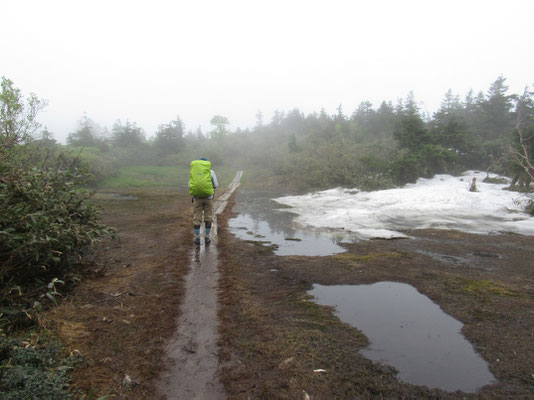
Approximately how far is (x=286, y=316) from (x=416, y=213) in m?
10.1

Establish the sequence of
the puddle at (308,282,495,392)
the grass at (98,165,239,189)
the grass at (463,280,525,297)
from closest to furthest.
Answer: the puddle at (308,282,495,392) < the grass at (463,280,525,297) < the grass at (98,165,239,189)

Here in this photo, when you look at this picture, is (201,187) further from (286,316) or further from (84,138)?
(84,138)

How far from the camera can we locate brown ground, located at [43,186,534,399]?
8.79 feet

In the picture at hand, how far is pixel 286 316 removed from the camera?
12.8 ft

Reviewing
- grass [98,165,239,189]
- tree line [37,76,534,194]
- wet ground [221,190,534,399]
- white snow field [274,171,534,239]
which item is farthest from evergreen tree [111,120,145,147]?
wet ground [221,190,534,399]

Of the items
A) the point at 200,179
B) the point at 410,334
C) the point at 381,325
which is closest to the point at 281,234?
the point at 200,179

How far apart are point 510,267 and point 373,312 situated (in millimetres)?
3805

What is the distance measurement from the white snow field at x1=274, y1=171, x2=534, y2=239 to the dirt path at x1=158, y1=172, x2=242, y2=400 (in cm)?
539

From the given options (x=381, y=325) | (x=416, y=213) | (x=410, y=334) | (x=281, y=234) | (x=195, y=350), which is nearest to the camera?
(x=195, y=350)

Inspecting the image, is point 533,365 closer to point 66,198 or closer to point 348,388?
point 348,388

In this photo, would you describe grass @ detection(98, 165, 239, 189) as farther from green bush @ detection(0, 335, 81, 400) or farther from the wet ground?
green bush @ detection(0, 335, 81, 400)

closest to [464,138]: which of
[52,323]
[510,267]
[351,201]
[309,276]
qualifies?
[351,201]

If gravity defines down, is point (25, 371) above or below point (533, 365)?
above

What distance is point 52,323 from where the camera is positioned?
337 centimetres
